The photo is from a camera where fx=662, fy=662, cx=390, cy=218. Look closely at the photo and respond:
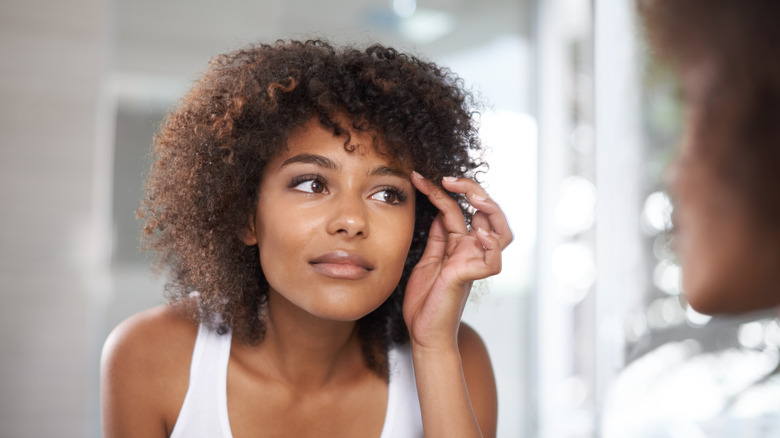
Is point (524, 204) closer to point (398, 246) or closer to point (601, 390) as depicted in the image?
point (601, 390)

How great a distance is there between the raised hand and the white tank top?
0.58ft

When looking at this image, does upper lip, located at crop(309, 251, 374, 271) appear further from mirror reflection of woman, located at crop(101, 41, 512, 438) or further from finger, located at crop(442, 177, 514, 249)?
finger, located at crop(442, 177, 514, 249)

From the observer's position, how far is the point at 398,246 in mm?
1169

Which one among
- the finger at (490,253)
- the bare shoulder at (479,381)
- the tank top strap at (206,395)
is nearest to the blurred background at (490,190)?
the bare shoulder at (479,381)

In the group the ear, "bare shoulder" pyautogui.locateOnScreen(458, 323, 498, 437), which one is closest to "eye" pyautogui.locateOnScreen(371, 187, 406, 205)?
the ear

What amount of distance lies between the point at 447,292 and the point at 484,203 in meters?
0.18

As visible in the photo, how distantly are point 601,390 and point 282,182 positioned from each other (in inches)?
100

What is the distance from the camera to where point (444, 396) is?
121cm

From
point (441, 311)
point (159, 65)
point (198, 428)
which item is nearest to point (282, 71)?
point (441, 311)

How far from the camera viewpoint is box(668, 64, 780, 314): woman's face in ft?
1.88

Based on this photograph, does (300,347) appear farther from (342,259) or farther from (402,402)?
(342,259)

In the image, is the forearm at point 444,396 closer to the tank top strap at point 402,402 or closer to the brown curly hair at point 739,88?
the tank top strap at point 402,402

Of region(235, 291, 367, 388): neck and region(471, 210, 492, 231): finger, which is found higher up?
region(471, 210, 492, 231): finger

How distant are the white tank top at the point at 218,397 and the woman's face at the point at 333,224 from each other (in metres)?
0.27
